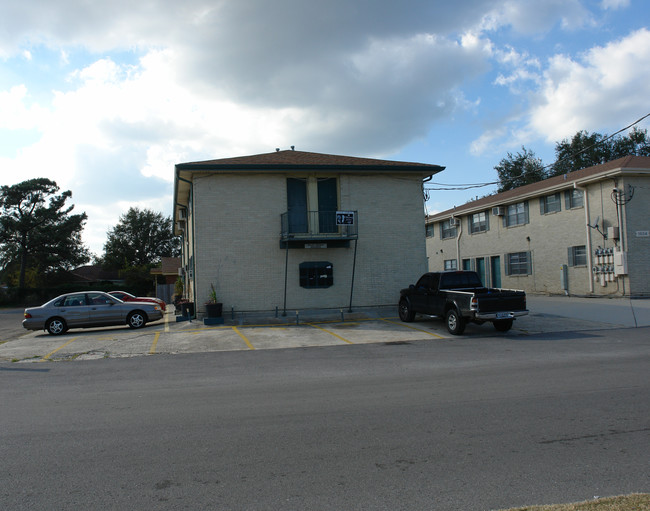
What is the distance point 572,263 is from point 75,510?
86.7 ft

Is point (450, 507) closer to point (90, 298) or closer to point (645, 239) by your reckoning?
point (90, 298)

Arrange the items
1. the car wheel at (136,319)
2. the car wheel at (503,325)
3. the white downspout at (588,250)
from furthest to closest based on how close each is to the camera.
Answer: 1. the white downspout at (588,250)
2. the car wheel at (136,319)
3. the car wheel at (503,325)

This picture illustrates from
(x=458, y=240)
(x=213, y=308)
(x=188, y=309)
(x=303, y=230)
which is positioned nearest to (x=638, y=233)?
(x=458, y=240)

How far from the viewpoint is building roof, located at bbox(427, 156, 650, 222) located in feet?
75.0

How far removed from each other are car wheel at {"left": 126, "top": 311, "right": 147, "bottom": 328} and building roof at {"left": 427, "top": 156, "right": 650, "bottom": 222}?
20.5 meters

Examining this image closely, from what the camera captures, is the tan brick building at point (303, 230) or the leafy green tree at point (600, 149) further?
the leafy green tree at point (600, 149)

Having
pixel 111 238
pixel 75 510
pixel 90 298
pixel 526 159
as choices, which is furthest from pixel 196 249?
pixel 111 238

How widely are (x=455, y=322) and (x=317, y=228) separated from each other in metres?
7.19

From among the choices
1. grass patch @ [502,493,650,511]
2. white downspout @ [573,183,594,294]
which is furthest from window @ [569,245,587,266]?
grass patch @ [502,493,650,511]

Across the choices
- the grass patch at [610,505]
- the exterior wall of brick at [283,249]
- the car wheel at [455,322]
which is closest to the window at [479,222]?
the exterior wall of brick at [283,249]

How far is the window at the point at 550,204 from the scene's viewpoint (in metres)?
27.0

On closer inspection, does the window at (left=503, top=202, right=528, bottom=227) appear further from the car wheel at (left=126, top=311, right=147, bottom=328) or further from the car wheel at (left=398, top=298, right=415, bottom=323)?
the car wheel at (left=126, top=311, right=147, bottom=328)

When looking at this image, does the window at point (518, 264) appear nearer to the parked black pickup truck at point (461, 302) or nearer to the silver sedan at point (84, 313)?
the parked black pickup truck at point (461, 302)

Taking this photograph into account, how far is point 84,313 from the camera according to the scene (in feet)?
57.8
